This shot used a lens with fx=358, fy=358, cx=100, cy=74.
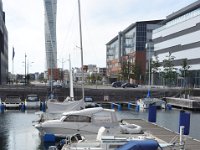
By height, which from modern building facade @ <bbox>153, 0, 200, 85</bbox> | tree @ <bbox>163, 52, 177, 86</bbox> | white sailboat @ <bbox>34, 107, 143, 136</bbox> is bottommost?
white sailboat @ <bbox>34, 107, 143, 136</bbox>

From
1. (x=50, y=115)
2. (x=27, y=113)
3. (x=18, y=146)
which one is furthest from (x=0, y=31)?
(x=18, y=146)

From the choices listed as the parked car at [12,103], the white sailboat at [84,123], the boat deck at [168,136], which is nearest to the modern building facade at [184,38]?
the parked car at [12,103]

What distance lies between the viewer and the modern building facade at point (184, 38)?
116 m

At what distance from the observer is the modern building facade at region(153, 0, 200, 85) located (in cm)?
11600

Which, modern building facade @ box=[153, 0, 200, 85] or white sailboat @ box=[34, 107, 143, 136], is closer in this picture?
white sailboat @ box=[34, 107, 143, 136]

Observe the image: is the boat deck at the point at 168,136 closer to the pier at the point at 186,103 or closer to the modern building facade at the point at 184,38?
the pier at the point at 186,103

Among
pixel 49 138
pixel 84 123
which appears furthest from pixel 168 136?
pixel 49 138

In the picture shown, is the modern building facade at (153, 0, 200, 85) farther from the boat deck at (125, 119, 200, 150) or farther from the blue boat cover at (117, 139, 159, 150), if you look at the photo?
the blue boat cover at (117, 139, 159, 150)

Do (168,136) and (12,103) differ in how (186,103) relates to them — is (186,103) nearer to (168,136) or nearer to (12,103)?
(12,103)

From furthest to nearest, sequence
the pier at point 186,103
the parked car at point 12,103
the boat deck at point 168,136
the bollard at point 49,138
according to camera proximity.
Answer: the pier at point 186,103 < the parked car at point 12,103 < the bollard at point 49,138 < the boat deck at point 168,136

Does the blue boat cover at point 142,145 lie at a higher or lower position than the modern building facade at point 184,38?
lower

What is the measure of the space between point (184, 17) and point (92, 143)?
110 meters

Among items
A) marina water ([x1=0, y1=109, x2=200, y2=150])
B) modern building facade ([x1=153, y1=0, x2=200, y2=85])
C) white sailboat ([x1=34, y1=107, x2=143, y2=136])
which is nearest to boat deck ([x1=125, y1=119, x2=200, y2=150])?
white sailboat ([x1=34, y1=107, x2=143, y2=136])

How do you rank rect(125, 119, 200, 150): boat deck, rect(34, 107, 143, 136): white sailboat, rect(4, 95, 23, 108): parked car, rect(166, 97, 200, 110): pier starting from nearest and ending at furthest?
rect(125, 119, 200, 150): boat deck → rect(34, 107, 143, 136): white sailboat → rect(4, 95, 23, 108): parked car → rect(166, 97, 200, 110): pier
